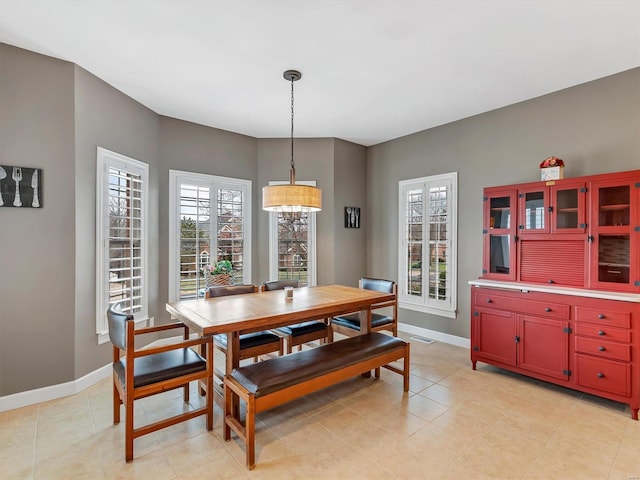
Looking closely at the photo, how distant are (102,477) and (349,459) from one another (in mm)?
1494

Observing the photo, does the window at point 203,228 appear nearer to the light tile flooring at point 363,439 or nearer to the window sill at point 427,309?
the light tile flooring at point 363,439

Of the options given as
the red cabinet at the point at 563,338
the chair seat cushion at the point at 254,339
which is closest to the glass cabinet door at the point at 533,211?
the red cabinet at the point at 563,338

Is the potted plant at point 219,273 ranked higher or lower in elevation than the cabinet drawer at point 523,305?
higher

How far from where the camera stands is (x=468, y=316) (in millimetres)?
4176

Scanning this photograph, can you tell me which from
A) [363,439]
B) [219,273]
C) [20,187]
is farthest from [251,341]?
[20,187]

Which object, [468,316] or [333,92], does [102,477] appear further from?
[468,316]

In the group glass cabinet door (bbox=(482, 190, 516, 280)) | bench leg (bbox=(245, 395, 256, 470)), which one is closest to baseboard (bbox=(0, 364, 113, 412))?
bench leg (bbox=(245, 395, 256, 470))

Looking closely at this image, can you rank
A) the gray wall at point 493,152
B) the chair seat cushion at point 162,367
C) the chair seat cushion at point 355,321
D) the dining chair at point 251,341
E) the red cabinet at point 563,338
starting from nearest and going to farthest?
the chair seat cushion at point 162,367 < the red cabinet at point 563,338 < the dining chair at point 251,341 < the gray wall at point 493,152 < the chair seat cushion at point 355,321

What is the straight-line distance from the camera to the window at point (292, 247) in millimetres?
5000

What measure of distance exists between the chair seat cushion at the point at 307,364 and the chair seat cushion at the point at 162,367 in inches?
11.8

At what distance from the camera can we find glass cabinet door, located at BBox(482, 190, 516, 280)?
344 centimetres

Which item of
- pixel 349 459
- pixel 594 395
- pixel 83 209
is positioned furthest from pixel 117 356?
pixel 594 395

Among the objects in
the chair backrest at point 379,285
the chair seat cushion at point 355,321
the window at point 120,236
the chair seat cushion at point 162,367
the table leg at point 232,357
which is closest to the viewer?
the chair seat cushion at point 162,367

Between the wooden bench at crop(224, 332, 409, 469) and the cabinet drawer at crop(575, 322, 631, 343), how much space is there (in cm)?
162
